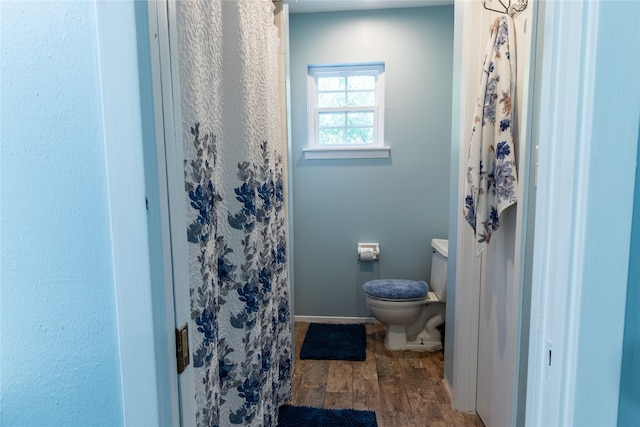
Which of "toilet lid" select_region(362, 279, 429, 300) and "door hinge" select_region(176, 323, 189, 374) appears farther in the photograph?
"toilet lid" select_region(362, 279, 429, 300)

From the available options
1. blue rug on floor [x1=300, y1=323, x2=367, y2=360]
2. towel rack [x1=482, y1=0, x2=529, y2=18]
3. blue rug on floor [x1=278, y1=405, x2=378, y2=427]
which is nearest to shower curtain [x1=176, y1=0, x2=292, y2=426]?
blue rug on floor [x1=278, y1=405, x2=378, y2=427]

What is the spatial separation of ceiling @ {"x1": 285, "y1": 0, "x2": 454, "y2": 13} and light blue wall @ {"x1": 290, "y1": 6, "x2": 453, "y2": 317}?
4cm

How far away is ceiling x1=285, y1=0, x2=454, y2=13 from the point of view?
2498 mm

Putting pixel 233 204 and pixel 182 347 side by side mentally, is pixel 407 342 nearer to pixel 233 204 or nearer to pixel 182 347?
pixel 233 204

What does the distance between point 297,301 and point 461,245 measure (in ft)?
5.39

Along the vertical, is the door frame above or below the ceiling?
below

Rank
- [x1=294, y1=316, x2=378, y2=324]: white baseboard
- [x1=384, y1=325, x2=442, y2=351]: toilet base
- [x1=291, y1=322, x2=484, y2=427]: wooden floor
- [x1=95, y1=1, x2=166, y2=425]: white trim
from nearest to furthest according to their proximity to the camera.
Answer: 1. [x1=95, y1=1, x2=166, y2=425]: white trim
2. [x1=291, y1=322, x2=484, y2=427]: wooden floor
3. [x1=384, y1=325, x2=442, y2=351]: toilet base
4. [x1=294, y1=316, x2=378, y2=324]: white baseboard

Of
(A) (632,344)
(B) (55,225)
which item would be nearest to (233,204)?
(B) (55,225)

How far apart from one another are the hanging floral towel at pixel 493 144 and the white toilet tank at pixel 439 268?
865mm

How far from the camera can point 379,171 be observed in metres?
2.74

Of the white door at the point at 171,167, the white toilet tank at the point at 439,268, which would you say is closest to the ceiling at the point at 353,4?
the white toilet tank at the point at 439,268

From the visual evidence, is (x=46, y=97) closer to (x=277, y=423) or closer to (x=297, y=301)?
(x=277, y=423)

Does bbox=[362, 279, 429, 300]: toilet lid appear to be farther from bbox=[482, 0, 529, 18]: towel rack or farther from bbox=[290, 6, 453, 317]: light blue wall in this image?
bbox=[482, 0, 529, 18]: towel rack

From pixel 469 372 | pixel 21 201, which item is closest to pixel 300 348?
pixel 469 372
